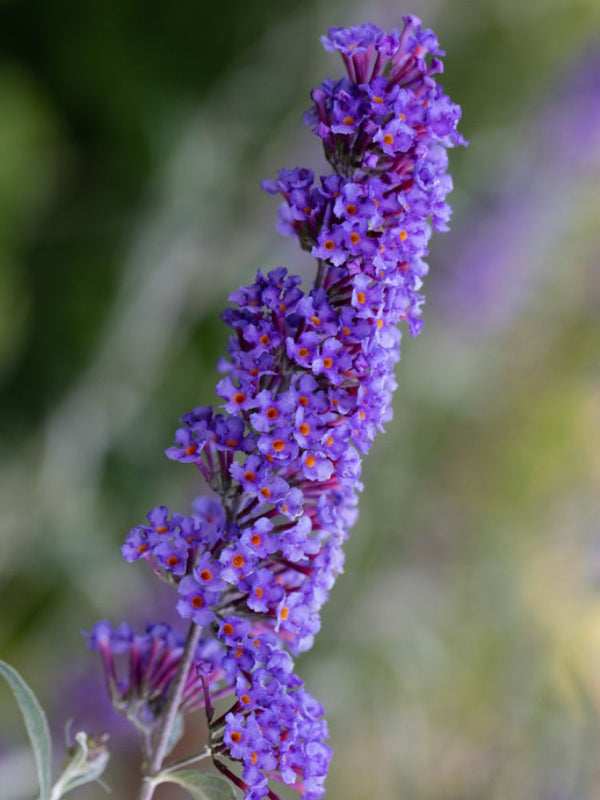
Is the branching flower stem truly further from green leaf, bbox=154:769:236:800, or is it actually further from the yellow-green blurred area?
the yellow-green blurred area

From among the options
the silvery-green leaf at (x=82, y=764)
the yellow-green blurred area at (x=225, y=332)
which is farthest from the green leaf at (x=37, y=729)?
the yellow-green blurred area at (x=225, y=332)

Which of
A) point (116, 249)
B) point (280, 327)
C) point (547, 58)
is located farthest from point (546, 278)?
point (280, 327)

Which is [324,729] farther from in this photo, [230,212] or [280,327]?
[230,212]

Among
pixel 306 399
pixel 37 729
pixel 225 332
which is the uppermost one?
pixel 225 332

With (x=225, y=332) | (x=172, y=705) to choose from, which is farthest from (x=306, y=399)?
(x=225, y=332)

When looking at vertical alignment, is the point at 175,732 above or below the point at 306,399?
below

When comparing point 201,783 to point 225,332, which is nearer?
point 201,783

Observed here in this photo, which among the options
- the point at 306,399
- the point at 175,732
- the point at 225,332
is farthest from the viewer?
the point at 225,332

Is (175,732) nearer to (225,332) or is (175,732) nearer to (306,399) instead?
(306,399)

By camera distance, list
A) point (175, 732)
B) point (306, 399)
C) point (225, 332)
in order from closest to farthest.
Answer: point (306, 399) → point (175, 732) → point (225, 332)
